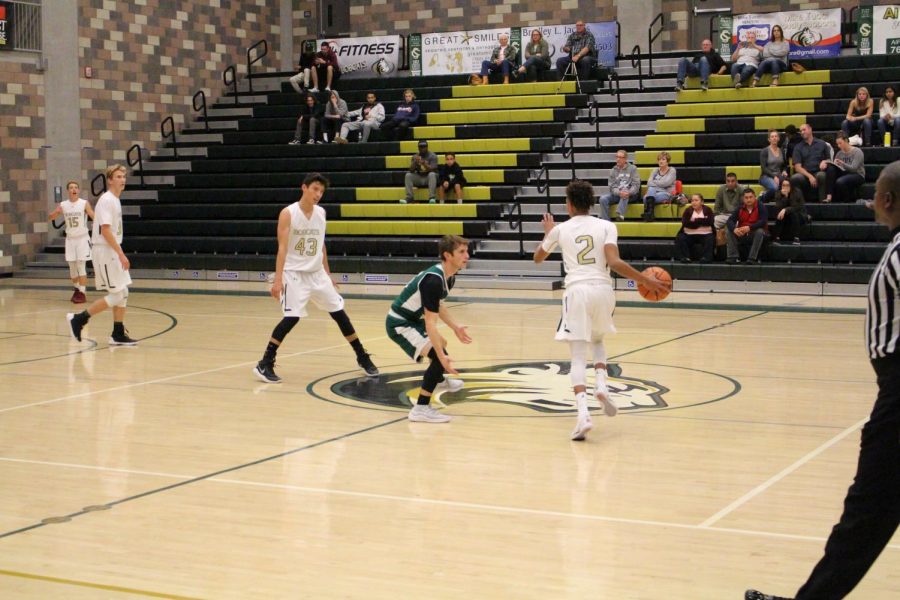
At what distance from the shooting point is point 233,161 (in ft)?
79.5

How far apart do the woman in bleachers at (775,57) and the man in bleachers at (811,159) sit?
347 centimetres

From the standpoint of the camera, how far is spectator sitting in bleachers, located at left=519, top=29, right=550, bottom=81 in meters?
23.5

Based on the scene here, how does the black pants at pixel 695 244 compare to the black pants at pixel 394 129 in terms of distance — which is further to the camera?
the black pants at pixel 394 129

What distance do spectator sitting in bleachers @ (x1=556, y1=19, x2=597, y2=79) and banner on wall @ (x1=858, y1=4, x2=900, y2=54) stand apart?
504cm

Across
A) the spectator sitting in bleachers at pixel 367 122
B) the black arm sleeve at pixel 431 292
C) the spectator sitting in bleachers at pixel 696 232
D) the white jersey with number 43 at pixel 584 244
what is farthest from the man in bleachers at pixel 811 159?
the black arm sleeve at pixel 431 292

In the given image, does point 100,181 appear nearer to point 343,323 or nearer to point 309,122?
point 309,122

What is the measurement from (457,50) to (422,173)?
5.11 meters

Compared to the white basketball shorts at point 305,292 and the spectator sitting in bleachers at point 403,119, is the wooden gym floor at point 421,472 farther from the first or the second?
the spectator sitting in bleachers at point 403,119

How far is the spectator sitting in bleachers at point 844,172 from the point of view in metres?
18.0

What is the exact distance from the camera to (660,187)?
19078mm

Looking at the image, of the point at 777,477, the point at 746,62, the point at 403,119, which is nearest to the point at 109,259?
the point at 777,477

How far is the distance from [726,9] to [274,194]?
1053cm

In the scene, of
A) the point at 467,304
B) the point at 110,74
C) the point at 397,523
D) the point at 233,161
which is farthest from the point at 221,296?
the point at 397,523

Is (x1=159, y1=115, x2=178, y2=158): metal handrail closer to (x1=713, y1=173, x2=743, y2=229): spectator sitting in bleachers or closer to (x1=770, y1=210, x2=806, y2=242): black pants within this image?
(x1=713, y1=173, x2=743, y2=229): spectator sitting in bleachers
